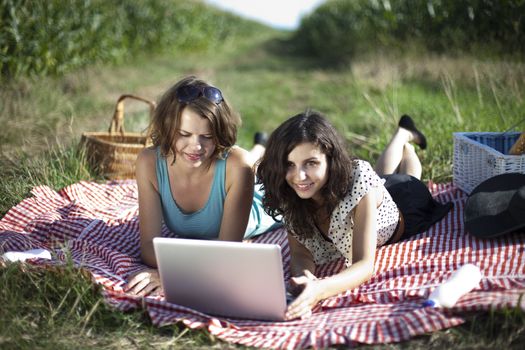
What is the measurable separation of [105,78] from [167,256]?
8.03m

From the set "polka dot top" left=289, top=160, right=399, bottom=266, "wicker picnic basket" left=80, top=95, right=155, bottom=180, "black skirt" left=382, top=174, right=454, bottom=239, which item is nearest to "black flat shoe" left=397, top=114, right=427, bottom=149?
"black skirt" left=382, top=174, right=454, bottom=239

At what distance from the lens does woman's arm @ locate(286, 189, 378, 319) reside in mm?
2697

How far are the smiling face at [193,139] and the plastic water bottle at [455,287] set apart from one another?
134 centimetres

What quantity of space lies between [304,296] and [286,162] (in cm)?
66

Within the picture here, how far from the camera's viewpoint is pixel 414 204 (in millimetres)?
3820

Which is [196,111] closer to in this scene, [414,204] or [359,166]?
[359,166]

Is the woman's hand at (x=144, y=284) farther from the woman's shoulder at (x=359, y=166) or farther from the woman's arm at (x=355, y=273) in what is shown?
the woman's shoulder at (x=359, y=166)

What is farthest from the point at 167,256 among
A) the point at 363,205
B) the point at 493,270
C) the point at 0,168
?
the point at 0,168

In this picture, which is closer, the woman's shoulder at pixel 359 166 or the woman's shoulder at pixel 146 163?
the woman's shoulder at pixel 359 166

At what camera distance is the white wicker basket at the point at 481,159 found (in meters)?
3.90

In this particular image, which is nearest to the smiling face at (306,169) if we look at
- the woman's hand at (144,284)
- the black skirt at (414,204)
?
the woman's hand at (144,284)

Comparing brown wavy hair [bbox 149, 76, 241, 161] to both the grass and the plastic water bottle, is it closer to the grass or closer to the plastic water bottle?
the grass

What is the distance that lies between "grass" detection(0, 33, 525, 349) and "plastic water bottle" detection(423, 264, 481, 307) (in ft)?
0.38

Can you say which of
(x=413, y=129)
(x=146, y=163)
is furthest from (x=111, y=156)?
(x=413, y=129)
